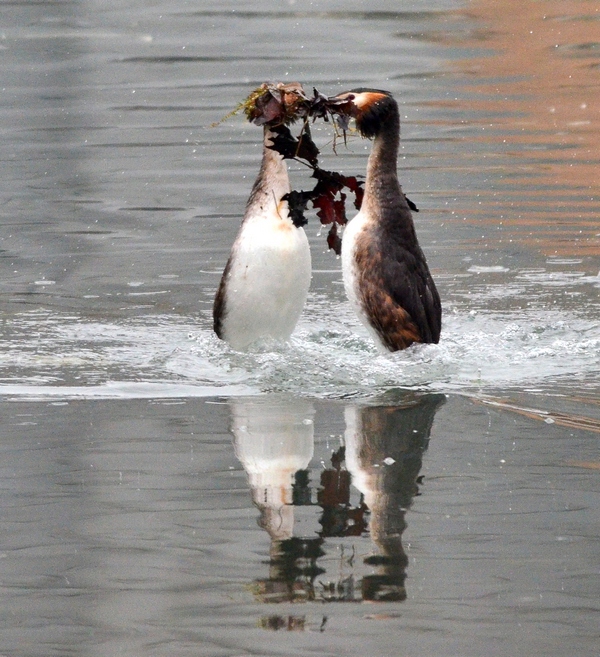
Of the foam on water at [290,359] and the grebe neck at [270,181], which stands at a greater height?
the grebe neck at [270,181]

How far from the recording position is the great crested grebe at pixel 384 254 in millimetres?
6812

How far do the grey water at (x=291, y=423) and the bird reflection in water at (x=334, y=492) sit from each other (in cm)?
1

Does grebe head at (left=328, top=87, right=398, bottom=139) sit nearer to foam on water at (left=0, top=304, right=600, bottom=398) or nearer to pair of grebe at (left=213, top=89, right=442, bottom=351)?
pair of grebe at (left=213, top=89, right=442, bottom=351)

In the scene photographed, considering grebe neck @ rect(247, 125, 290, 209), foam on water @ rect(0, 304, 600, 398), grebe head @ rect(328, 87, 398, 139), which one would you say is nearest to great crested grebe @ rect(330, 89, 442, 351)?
grebe head @ rect(328, 87, 398, 139)

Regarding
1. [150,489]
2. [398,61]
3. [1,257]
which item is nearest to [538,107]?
[398,61]

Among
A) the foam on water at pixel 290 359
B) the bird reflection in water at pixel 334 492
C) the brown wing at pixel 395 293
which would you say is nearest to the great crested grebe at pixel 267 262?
the foam on water at pixel 290 359

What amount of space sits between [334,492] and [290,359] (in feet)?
6.62

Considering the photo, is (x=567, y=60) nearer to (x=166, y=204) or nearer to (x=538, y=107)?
(x=538, y=107)

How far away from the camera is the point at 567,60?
1883cm

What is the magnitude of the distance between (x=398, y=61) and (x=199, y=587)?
14.7 metres

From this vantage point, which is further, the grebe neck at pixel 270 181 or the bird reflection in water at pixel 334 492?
the grebe neck at pixel 270 181

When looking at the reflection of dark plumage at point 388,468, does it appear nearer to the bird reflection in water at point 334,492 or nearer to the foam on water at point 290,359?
the bird reflection in water at point 334,492

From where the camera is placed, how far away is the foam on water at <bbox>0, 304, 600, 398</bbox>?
6484 millimetres

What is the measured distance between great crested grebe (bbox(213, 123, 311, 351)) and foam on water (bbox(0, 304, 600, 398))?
20 centimetres
